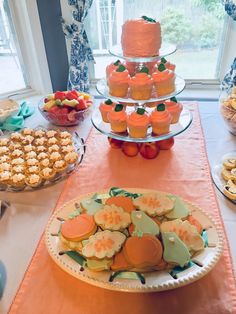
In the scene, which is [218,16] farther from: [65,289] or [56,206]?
[65,289]

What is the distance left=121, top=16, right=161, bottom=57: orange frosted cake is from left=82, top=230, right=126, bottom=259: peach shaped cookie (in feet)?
1.85

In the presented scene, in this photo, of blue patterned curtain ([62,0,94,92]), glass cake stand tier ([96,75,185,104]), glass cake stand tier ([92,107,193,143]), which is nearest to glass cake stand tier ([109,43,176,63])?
glass cake stand tier ([96,75,185,104])

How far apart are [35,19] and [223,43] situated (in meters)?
1.06

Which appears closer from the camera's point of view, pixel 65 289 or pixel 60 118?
pixel 65 289

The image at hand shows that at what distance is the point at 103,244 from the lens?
0.56 metres

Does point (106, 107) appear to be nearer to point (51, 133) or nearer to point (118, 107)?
point (118, 107)

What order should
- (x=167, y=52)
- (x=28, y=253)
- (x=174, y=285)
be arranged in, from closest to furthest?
(x=174, y=285) < (x=28, y=253) < (x=167, y=52)

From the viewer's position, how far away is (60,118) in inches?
45.1

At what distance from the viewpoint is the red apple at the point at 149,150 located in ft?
3.14

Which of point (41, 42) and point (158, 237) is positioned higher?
point (41, 42)

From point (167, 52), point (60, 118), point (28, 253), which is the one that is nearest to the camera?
point (28, 253)

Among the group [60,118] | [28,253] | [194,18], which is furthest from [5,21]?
[28,253]

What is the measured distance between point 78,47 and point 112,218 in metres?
1.24

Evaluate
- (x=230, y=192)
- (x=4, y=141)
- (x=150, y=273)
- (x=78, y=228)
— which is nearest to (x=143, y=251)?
(x=150, y=273)
